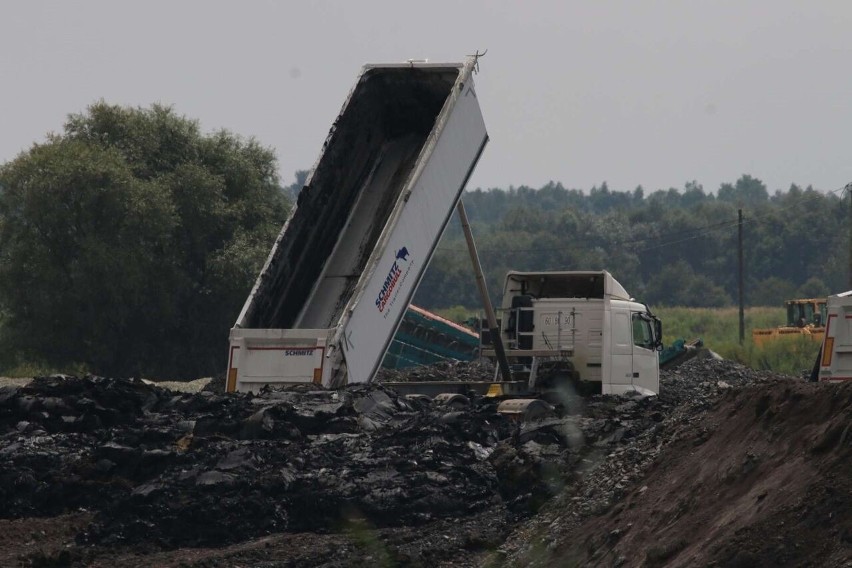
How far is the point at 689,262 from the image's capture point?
3767 inches

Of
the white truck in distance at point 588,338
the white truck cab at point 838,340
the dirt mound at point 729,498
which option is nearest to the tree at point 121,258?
the white truck in distance at point 588,338

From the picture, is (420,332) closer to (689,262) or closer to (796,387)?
(796,387)

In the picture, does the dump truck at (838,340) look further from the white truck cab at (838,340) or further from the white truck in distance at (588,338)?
the white truck in distance at (588,338)

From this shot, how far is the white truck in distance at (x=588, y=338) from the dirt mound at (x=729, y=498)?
19.4ft

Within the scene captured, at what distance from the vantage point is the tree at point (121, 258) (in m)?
33.3

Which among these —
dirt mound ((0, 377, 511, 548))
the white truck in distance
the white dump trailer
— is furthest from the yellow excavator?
dirt mound ((0, 377, 511, 548))

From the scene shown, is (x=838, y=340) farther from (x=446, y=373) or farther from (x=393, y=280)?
(x=446, y=373)

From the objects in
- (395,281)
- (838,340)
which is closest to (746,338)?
(838,340)

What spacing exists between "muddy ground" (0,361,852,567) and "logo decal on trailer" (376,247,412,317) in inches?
47.9

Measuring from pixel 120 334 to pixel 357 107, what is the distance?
19065 mm

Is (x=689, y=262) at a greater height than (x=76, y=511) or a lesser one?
greater

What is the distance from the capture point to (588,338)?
55.0ft

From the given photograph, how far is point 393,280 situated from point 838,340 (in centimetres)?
546

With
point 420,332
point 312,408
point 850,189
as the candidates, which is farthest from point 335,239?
point 850,189
